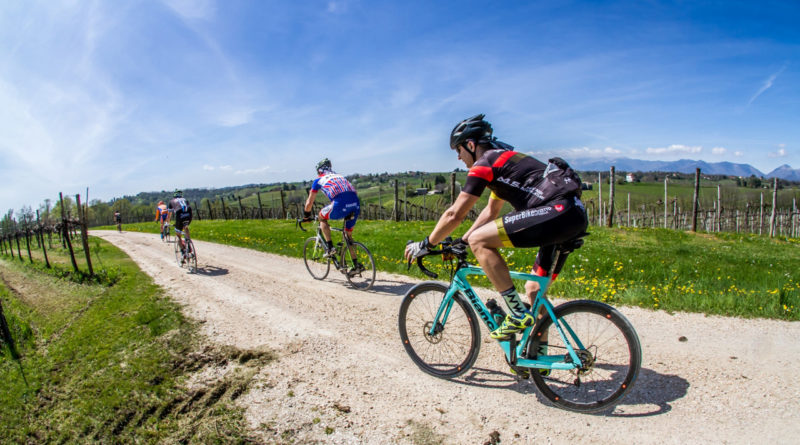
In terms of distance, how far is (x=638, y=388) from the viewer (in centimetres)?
358

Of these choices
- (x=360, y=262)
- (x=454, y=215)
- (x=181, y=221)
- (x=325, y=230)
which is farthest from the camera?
(x=181, y=221)

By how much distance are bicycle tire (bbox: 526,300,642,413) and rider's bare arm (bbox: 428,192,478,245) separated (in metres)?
1.17

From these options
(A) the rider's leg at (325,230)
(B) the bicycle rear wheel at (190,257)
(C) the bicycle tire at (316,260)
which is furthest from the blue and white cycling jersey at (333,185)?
(B) the bicycle rear wheel at (190,257)

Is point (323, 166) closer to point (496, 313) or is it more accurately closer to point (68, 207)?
point (496, 313)

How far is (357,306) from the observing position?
664 centimetres

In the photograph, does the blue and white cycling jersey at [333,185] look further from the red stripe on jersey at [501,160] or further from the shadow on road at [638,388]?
the red stripe on jersey at [501,160]

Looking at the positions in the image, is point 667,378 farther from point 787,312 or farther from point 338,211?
point 338,211

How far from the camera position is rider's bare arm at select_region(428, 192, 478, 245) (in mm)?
3230

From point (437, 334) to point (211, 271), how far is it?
332 inches

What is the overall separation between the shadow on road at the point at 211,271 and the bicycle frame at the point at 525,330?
7.87 metres

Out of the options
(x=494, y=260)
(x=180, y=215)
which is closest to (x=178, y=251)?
(x=180, y=215)

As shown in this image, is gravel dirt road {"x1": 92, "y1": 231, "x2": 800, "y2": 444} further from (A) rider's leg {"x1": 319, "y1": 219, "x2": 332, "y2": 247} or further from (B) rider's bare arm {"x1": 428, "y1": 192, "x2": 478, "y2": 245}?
(A) rider's leg {"x1": 319, "y1": 219, "x2": 332, "y2": 247}

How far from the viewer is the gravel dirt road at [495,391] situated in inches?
120

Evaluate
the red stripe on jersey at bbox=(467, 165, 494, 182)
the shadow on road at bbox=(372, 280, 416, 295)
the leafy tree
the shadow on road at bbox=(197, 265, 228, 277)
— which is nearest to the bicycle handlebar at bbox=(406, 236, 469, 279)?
the red stripe on jersey at bbox=(467, 165, 494, 182)
